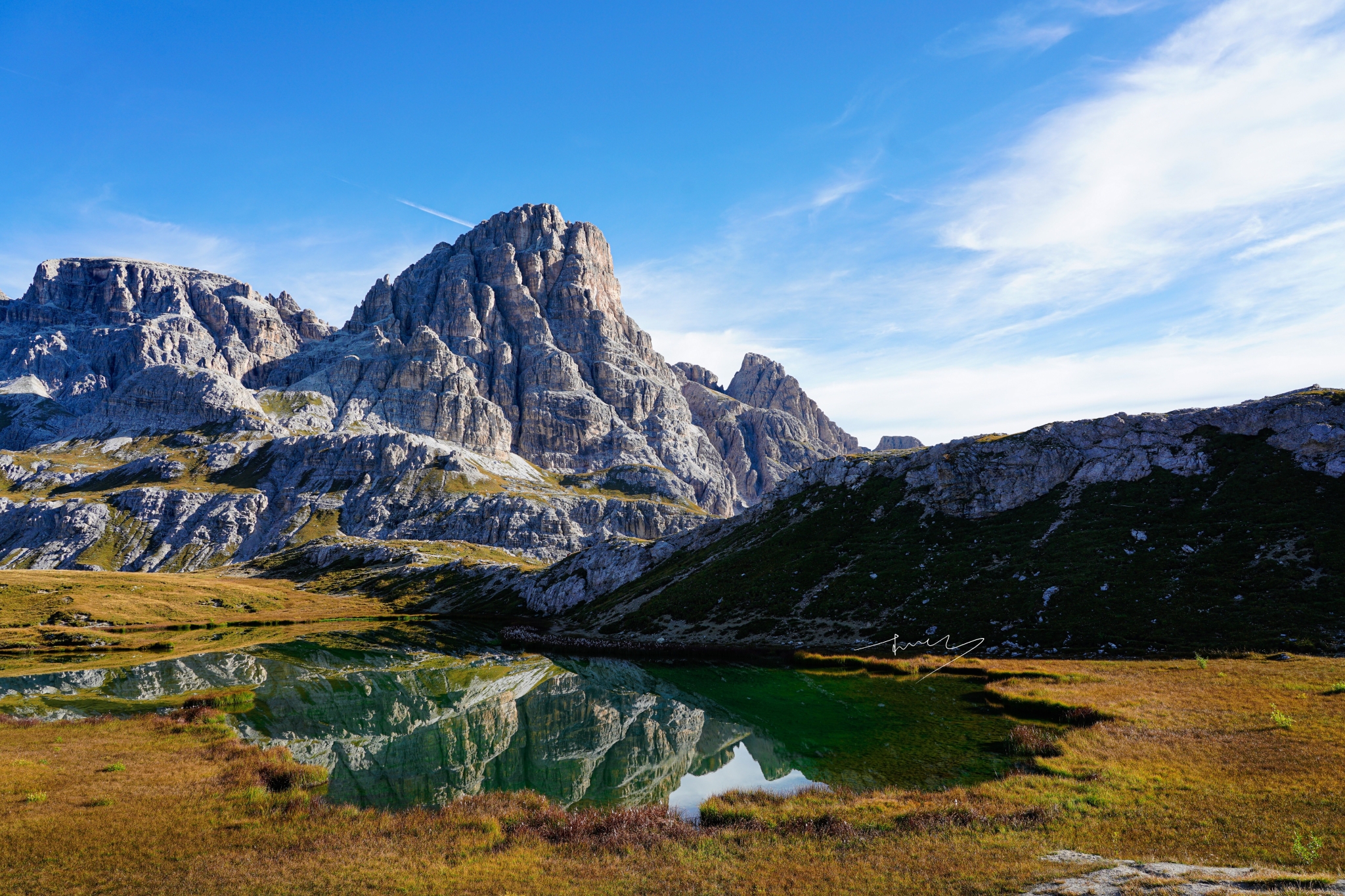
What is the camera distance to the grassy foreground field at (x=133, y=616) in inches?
3113

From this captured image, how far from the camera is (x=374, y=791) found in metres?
29.0

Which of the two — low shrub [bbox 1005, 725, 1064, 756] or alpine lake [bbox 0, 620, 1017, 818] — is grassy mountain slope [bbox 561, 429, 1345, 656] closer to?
alpine lake [bbox 0, 620, 1017, 818]

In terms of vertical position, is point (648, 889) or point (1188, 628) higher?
point (648, 889)

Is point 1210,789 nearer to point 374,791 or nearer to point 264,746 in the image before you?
point 374,791

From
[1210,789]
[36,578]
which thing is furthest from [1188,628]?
[36,578]

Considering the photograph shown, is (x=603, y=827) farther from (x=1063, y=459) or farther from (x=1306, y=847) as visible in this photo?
(x=1063, y=459)

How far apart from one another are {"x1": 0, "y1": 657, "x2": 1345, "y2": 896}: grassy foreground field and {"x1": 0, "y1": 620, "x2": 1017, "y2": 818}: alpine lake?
3.66 metres

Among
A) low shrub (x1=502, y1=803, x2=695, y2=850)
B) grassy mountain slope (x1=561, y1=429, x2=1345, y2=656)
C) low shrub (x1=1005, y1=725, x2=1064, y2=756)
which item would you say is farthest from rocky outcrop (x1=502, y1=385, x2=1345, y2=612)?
low shrub (x1=502, y1=803, x2=695, y2=850)

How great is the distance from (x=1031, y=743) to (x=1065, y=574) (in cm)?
4461

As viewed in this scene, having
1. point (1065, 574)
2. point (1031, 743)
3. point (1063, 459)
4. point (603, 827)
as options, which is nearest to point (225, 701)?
point (603, 827)

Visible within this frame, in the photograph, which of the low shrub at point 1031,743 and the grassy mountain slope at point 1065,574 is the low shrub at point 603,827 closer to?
the low shrub at point 1031,743

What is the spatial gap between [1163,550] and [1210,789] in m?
55.7

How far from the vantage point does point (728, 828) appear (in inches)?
899

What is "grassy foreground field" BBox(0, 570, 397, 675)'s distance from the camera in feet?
259
